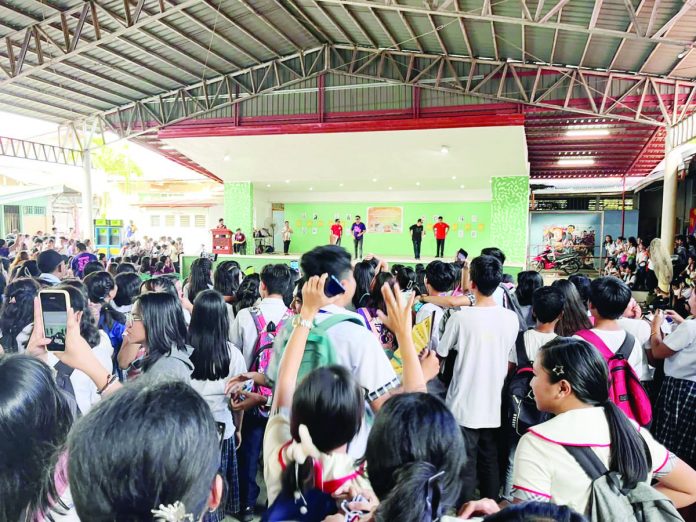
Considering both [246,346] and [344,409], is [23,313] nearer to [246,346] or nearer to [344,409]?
[246,346]

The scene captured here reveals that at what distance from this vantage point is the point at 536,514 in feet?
2.65

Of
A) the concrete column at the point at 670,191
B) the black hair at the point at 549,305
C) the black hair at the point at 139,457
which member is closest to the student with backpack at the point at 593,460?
the black hair at the point at 139,457

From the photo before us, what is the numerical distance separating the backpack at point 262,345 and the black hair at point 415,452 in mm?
1576

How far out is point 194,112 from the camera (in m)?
12.9

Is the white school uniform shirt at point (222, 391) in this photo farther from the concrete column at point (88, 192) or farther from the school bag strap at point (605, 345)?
the concrete column at point (88, 192)

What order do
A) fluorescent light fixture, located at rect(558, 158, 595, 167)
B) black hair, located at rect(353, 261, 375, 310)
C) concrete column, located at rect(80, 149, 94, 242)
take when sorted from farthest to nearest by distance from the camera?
fluorescent light fixture, located at rect(558, 158, 595, 167), concrete column, located at rect(80, 149, 94, 242), black hair, located at rect(353, 261, 375, 310)

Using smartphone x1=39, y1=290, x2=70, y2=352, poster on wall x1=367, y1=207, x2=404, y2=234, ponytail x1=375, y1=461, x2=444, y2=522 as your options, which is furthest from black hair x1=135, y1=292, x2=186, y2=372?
poster on wall x1=367, y1=207, x2=404, y2=234

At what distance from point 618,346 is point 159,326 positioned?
82.7 inches

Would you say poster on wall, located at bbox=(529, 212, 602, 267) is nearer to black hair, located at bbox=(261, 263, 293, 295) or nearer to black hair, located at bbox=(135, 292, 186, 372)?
black hair, located at bbox=(261, 263, 293, 295)

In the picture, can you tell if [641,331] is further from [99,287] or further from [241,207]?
[241,207]

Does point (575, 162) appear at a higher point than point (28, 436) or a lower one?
higher

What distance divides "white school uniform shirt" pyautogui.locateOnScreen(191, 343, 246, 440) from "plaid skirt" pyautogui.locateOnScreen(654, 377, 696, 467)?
7.33 ft

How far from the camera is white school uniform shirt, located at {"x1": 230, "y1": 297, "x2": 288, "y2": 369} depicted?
9.22 ft

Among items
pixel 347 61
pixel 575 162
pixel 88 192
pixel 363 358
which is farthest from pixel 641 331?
pixel 575 162
